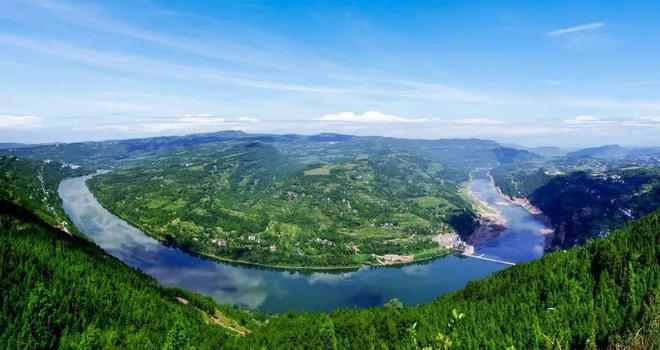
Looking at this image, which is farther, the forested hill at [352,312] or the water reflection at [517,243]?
the water reflection at [517,243]

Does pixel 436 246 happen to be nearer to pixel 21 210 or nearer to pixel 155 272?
pixel 155 272

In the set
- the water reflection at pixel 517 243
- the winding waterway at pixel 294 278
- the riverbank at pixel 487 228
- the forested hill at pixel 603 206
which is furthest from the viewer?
the riverbank at pixel 487 228

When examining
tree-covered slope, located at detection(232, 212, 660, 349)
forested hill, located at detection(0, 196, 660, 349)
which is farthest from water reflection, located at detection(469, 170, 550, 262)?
tree-covered slope, located at detection(232, 212, 660, 349)

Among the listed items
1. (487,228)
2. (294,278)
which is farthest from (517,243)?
(294,278)

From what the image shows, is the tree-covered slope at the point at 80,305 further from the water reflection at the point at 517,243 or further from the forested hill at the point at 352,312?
the water reflection at the point at 517,243

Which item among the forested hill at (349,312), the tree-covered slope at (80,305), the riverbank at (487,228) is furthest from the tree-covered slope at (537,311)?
the riverbank at (487,228)

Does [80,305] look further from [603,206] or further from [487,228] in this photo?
[603,206]

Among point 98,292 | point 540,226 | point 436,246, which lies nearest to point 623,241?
point 98,292

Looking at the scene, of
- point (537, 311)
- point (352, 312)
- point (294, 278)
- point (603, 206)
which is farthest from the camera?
point (603, 206)
